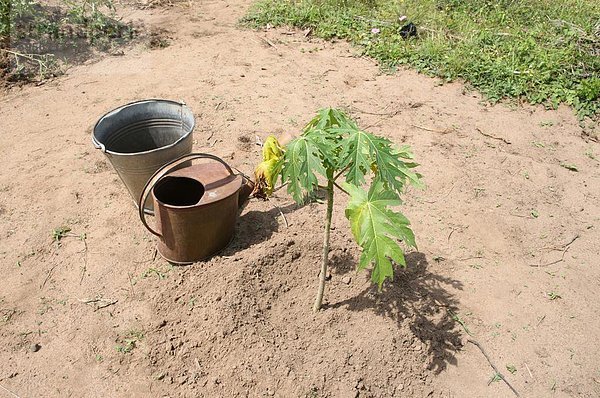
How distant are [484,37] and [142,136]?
417 cm

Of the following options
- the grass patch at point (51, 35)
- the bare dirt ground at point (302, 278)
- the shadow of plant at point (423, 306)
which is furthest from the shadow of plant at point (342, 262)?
the grass patch at point (51, 35)

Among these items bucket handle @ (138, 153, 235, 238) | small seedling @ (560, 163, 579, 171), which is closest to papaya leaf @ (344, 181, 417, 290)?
bucket handle @ (138, 153, 235, 238)

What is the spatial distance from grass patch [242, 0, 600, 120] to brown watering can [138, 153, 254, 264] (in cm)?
314

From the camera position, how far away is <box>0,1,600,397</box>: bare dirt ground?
2.45 metres

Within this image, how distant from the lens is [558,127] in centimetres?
447

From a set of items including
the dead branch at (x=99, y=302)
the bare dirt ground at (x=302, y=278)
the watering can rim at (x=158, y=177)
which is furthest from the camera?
the dead branch at (x=99, y=302)

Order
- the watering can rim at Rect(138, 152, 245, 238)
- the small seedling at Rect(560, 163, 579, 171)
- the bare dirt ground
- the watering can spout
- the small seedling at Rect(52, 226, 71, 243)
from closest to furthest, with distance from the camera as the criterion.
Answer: the bare dirt ground → the watering can rim at Rect(138, 152, 245, 238) → the small seedling at Rect(52, 226, 71, 243) → the watering can spout → the small seedling at Rect(560, 163, 579, 171)

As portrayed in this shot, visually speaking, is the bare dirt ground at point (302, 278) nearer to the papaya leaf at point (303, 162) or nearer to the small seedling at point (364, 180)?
the small seedling at point (364, 180)

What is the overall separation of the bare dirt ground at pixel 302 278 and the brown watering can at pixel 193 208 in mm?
127

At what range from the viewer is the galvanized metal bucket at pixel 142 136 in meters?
2.97

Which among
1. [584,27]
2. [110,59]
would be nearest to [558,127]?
[584,27]

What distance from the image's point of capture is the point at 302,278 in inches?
112

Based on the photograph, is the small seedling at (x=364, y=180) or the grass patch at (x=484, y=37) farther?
the grass patch at (x=484, y=37)

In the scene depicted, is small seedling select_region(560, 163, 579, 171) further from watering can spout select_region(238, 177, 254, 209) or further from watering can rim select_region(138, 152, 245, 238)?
watering can rim select_region(138, 152, 245, 238)
